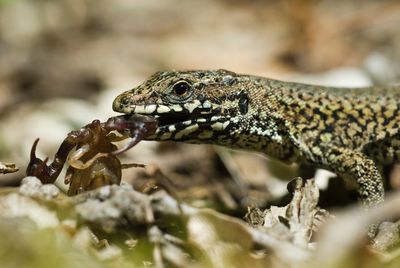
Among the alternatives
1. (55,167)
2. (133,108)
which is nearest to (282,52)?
(133,108)

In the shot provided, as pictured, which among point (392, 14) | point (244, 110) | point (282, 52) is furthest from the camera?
point (392, 14)

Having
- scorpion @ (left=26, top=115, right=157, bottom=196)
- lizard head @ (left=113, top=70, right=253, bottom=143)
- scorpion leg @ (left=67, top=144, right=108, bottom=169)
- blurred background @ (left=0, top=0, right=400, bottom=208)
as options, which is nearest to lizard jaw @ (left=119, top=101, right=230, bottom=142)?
lizard head @ (left=113, top=70, right=253, bottom=143)

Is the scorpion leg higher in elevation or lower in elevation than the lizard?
lower

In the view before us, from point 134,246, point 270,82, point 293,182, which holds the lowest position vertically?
point 134,246

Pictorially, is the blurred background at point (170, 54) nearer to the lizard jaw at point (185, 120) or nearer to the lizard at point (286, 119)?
the lizard at point (286, 119)

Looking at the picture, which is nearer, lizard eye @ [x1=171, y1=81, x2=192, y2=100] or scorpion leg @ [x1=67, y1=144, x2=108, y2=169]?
scorpion leg @ [x1=67, y1=144, x2=108, y2=169]

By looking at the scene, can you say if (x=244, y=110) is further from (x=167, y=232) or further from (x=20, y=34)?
(x=20, y=34)

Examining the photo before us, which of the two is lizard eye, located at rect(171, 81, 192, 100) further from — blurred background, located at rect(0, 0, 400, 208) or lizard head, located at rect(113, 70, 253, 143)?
blurred background, located at rect(0, 0, 400, 208)
